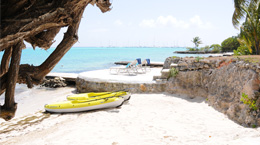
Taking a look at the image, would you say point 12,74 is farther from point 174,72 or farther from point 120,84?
point 174,72

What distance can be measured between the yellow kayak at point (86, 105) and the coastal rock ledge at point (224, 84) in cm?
281

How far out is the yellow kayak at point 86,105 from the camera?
8070 millimetres

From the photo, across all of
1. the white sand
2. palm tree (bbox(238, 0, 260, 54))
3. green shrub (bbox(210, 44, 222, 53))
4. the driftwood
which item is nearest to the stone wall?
the white sand

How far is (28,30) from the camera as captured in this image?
7.47ft

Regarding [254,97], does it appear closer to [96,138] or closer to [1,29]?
[96,138]

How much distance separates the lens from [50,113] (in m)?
8.32

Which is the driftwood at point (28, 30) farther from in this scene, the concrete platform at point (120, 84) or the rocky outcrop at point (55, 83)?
the rocky outcrop at point (55, 83)

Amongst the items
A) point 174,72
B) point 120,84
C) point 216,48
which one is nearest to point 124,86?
point 120,84

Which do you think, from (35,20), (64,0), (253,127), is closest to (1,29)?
(35,20)

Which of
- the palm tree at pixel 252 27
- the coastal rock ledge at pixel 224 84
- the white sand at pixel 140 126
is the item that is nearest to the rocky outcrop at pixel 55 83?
the white sand at pixel 140 126

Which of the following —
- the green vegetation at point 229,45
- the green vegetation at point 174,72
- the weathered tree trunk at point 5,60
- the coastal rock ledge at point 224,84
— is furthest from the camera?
the green vegetation at point 229,45

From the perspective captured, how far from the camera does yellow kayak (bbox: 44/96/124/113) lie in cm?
807

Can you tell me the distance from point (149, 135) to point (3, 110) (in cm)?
380

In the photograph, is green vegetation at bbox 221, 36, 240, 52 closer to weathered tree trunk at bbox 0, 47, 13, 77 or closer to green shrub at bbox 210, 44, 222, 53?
green shrub at bbox 210, 44, 222, 53
